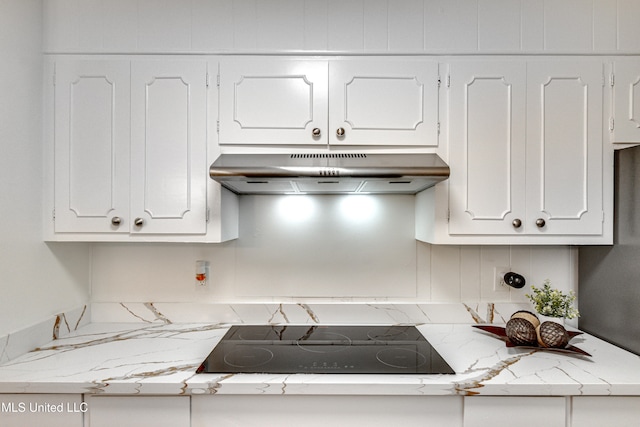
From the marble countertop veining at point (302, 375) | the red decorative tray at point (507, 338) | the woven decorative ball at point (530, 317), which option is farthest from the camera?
the woven decorative ball at point (530, 317)

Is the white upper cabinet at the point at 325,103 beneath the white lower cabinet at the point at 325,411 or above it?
above

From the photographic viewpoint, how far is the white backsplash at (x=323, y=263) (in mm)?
1844

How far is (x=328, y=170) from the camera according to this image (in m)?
1.32

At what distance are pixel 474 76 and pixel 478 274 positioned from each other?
37.4 inches

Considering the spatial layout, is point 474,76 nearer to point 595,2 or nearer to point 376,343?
point 595,2

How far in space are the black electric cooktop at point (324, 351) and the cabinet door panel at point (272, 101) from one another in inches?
33.6

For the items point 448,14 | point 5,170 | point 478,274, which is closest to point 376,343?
point 478,274

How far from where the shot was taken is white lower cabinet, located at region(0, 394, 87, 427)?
3.95ft

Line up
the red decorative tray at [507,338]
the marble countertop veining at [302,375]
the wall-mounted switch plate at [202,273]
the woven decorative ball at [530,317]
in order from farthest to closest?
1. the wall-mounted switch plate at [202,273]
2. the woven decorative ball at [530,317]
3. the red decorative tray at [507,338]
4. the marble countertop veining at [302,375]

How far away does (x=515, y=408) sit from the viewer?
121 centimetres

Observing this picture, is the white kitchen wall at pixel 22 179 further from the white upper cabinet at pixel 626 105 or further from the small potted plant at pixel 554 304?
the white upper cabinet at pixel 626 105

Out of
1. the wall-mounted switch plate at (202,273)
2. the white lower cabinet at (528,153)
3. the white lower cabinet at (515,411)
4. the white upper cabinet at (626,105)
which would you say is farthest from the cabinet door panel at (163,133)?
the white upper cabinet at (626,105)

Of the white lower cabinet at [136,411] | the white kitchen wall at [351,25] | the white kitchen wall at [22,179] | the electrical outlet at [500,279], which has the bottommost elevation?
the white lower cabinet at [136,411]

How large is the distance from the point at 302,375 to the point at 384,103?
3.63 feet
